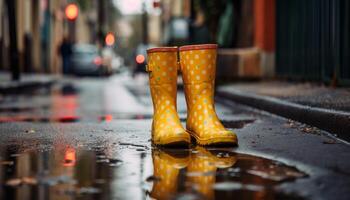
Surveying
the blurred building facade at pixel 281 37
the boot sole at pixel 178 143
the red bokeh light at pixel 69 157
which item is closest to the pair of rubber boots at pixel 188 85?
the boot sole at pixel 178 143

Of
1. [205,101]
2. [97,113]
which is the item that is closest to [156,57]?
[205,101]

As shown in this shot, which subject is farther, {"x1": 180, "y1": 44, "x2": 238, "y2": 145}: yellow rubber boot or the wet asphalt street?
{"x1": 180, "y1": 44, "x2": 238, "y2": 145}: yellow rubber boot

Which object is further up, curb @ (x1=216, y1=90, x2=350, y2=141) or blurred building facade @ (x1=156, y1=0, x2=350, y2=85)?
blurred building facade @ (x1=156, y1=0, x2=350, y2=85)

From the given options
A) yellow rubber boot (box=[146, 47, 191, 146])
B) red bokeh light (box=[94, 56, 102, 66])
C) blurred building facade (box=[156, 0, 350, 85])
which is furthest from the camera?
red bokeh light (box=[94, 56, 102, 66])

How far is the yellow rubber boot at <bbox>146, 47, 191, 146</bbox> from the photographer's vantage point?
4488 millimetres

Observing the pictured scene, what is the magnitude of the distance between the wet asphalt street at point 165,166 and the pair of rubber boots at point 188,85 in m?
0.19

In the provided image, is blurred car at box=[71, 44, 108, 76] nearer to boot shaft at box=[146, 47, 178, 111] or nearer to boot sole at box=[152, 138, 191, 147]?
boot shaft at box=[146, 47, 178, 111]

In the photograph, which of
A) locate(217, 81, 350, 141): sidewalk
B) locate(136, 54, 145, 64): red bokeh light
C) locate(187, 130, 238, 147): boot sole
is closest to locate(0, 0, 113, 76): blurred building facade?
locate(136, 54, 145, 64): red bokeh light

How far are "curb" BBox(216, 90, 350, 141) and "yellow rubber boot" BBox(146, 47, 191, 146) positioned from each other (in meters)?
1.19

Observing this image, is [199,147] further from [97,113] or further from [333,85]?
[333,85]

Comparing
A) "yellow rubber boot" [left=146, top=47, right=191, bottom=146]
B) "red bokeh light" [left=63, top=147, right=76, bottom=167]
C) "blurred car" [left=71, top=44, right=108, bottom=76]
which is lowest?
"blurred car" [left=71, top=44, right=108, bottom=76]

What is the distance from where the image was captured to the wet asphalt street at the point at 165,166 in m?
2.88

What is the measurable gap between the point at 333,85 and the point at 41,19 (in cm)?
2405

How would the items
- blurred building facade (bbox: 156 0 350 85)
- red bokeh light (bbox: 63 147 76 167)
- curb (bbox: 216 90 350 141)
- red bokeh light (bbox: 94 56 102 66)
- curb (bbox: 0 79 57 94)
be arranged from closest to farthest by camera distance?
red bokeh light (bbox: 63 147 76 167) < curb (bbox: 216 90 350 141) < blurred building facade (bbox: 156 0 350 85) < curb (bbox: 0 79 57 94) < red bokeh light (bbox: 94 56 102 66)
